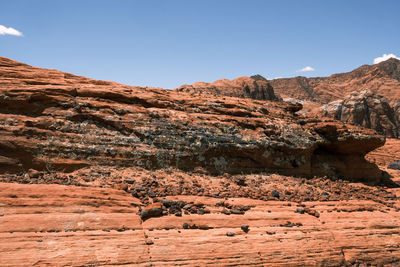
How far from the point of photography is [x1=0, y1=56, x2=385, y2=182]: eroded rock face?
36.5 ft

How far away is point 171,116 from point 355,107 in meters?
44.1

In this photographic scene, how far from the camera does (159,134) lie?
1309 centimetres

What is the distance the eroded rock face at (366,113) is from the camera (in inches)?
1913

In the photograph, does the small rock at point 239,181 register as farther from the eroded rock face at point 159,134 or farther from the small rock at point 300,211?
the small rock at point 300,211

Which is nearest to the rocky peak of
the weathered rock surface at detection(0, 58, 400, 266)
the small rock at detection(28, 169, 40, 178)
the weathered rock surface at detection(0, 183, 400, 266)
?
the weathered rock surface at detection(0, 58, 400, 266)

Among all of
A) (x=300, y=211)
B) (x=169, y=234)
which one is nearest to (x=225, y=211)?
(x=169, y=234)

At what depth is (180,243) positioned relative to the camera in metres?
7.81

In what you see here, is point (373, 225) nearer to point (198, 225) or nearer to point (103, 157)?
point (198, 225)

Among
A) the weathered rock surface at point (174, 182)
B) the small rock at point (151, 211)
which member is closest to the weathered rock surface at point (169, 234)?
the weathered rock surface at point (174, 182)

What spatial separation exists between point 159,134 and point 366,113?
1843 inches

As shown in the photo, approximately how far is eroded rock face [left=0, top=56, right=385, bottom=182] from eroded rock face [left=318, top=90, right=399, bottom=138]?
35145 millimetres

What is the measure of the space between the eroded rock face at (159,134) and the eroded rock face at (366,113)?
115 feet

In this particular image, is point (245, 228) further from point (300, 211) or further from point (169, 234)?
point (300, 211)

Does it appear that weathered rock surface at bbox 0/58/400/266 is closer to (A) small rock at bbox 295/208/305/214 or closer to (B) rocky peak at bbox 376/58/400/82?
(A) small rock at bbox 295/208/305/214
